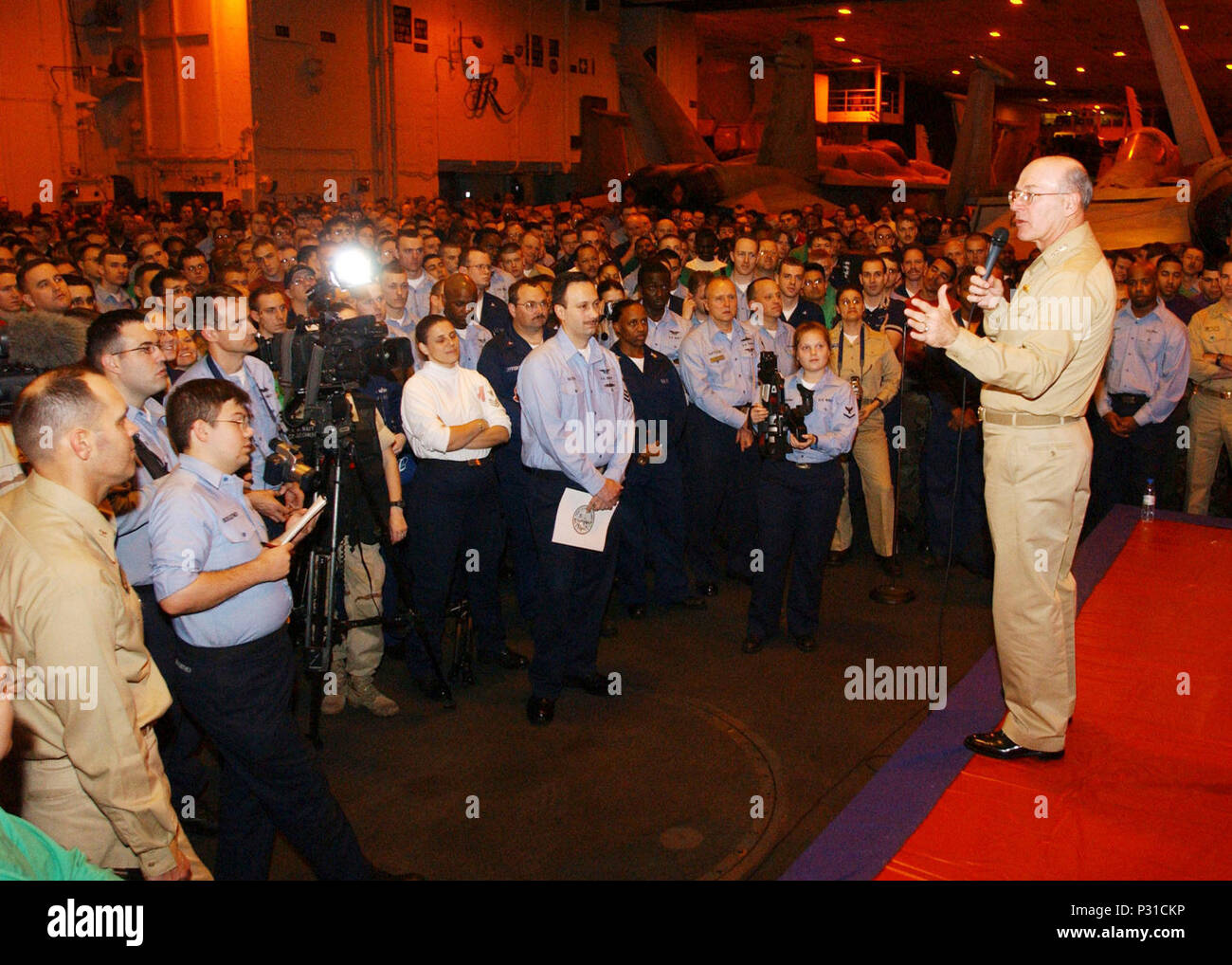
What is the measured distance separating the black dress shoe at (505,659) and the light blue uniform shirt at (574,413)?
3.98 ft

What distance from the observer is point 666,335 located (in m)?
7.04

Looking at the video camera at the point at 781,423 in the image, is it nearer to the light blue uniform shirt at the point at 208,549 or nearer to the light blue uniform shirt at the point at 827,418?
the light blue uniform shirt at the point at 827,418

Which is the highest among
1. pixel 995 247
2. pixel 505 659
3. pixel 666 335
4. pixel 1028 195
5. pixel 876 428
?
pixel 1028 195

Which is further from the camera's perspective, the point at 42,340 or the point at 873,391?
the point at 873,391

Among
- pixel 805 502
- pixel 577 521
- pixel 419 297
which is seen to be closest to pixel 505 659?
pixel 577 521

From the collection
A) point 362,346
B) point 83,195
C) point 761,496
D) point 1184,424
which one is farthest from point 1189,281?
point 83,195

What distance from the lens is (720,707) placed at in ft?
15.7

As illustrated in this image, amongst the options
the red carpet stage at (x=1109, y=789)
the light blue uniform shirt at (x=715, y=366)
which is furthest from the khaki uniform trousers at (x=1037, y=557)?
the light blue uniform shirt at (x=715, y=366)

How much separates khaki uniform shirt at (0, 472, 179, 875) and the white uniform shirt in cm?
231

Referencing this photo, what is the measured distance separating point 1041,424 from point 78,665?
2.92 meters

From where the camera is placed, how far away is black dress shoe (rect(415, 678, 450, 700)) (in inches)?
191

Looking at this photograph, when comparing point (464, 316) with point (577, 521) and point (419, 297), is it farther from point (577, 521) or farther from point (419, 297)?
point (419, 297)

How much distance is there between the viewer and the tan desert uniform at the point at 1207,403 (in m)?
6.84
